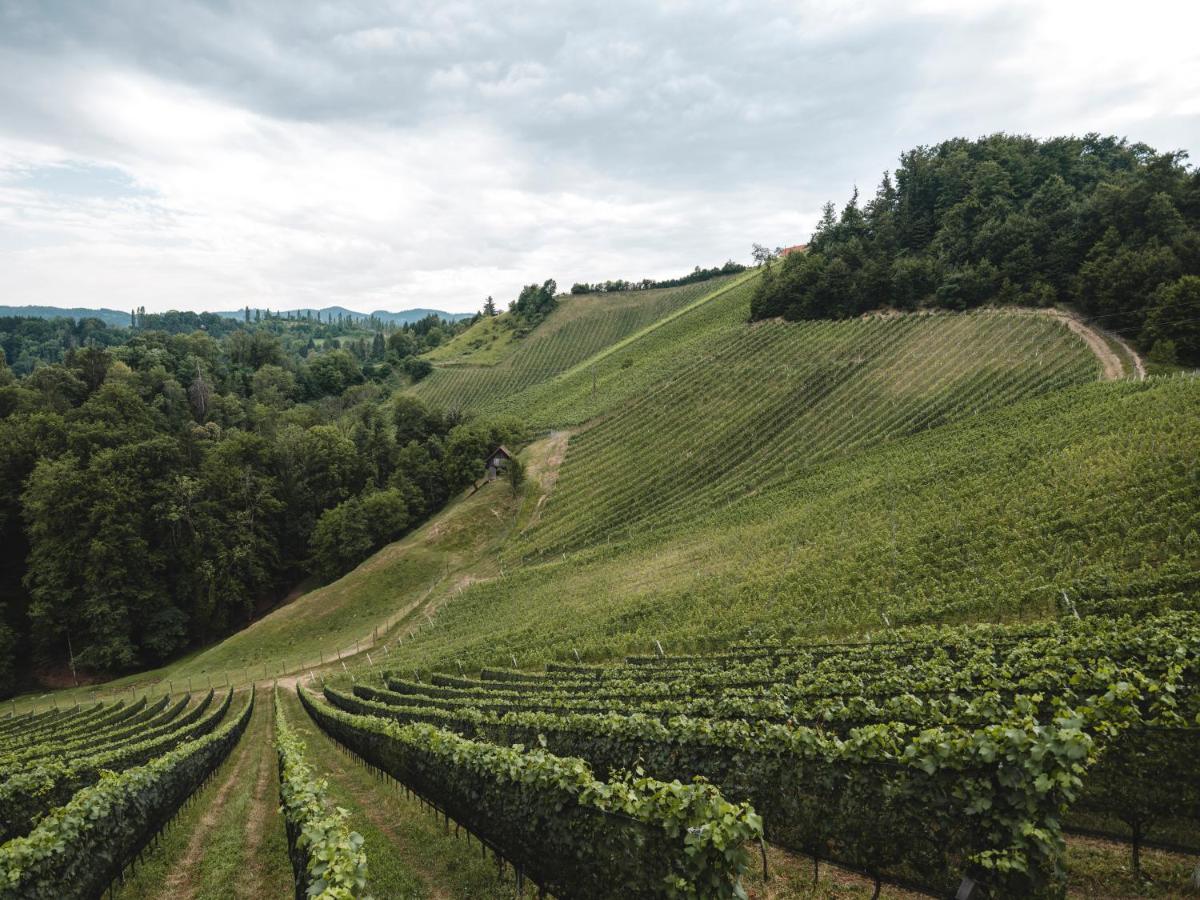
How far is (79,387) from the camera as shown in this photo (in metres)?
80.6

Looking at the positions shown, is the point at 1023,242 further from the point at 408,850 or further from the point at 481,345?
the point at 481,345

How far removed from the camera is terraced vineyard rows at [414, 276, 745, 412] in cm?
12288

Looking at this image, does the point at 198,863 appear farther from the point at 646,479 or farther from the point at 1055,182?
the point at 1055,182

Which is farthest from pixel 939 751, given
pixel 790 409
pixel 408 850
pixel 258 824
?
pixel 790 409

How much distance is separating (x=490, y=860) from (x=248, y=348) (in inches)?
6022

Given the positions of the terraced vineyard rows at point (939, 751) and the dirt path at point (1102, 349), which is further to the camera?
the dirt path at point (1102, 349)

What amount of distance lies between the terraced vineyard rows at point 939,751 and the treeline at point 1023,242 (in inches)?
2182

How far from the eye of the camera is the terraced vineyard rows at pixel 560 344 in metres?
123

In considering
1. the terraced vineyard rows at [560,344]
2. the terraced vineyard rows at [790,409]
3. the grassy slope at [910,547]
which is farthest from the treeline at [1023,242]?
the terraced vineyard rows at [560,344]

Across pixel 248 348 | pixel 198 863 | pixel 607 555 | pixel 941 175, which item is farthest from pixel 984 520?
pixel 248 348

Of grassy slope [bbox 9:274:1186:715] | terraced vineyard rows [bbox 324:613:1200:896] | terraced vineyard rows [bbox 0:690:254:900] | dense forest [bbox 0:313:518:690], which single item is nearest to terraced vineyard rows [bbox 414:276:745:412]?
dense forest [bbox 0:313:518:690]

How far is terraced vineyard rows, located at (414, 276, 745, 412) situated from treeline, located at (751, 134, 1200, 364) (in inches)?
1888

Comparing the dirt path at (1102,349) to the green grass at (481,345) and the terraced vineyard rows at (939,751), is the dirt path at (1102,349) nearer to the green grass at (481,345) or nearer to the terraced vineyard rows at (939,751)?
the terraced vineyard rows at (939,751)

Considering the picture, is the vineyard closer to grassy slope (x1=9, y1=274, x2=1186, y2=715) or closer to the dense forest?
grassy slope (x1=9, y1=274, x2=1186, y2=715)
